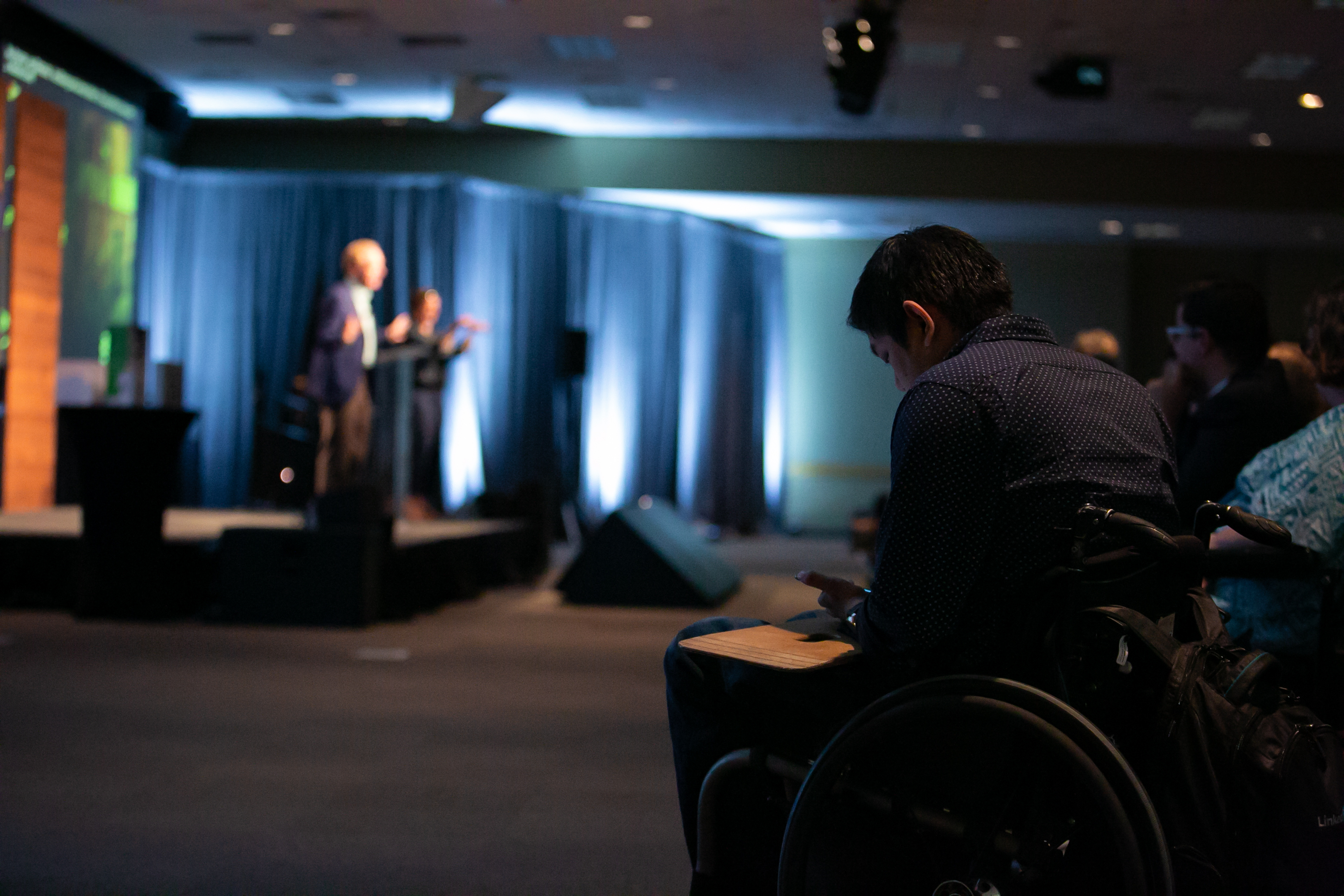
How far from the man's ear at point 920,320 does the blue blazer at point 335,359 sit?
16.8ft

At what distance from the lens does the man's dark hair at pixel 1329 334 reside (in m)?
1.92

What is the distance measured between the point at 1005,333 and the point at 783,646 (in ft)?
1.51

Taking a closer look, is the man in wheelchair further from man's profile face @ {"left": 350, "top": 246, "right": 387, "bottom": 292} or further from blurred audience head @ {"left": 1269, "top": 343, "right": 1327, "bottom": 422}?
man's profile face @ {"left": 350, "top": 246, "right": 387, "bottom": 292}

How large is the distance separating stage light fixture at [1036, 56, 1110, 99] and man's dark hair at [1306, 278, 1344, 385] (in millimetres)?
5691

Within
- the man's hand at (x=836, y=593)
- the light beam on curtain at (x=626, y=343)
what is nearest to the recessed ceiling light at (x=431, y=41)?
the light beam on curtain at (x=626, y=343)

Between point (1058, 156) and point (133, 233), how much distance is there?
7349 millimetres

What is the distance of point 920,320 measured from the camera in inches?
56.2

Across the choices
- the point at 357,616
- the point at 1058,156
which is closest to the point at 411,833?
the point at 357,616

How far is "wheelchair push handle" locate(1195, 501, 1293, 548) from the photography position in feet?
4.57

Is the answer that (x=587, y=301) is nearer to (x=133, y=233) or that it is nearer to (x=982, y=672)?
(x=133, y=233)

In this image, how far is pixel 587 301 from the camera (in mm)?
10039

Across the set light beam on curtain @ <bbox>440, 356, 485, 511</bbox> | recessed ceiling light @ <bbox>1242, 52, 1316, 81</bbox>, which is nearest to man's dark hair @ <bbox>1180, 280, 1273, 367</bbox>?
recessed ceiling light @ <bbox>1242, 52, 1316, 81</bbox>

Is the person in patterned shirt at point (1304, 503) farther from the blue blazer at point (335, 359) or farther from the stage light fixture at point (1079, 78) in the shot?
the stage light fixture at point (1079, 78)

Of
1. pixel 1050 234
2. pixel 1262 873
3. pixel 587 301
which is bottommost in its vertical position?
pixel 1262 873
